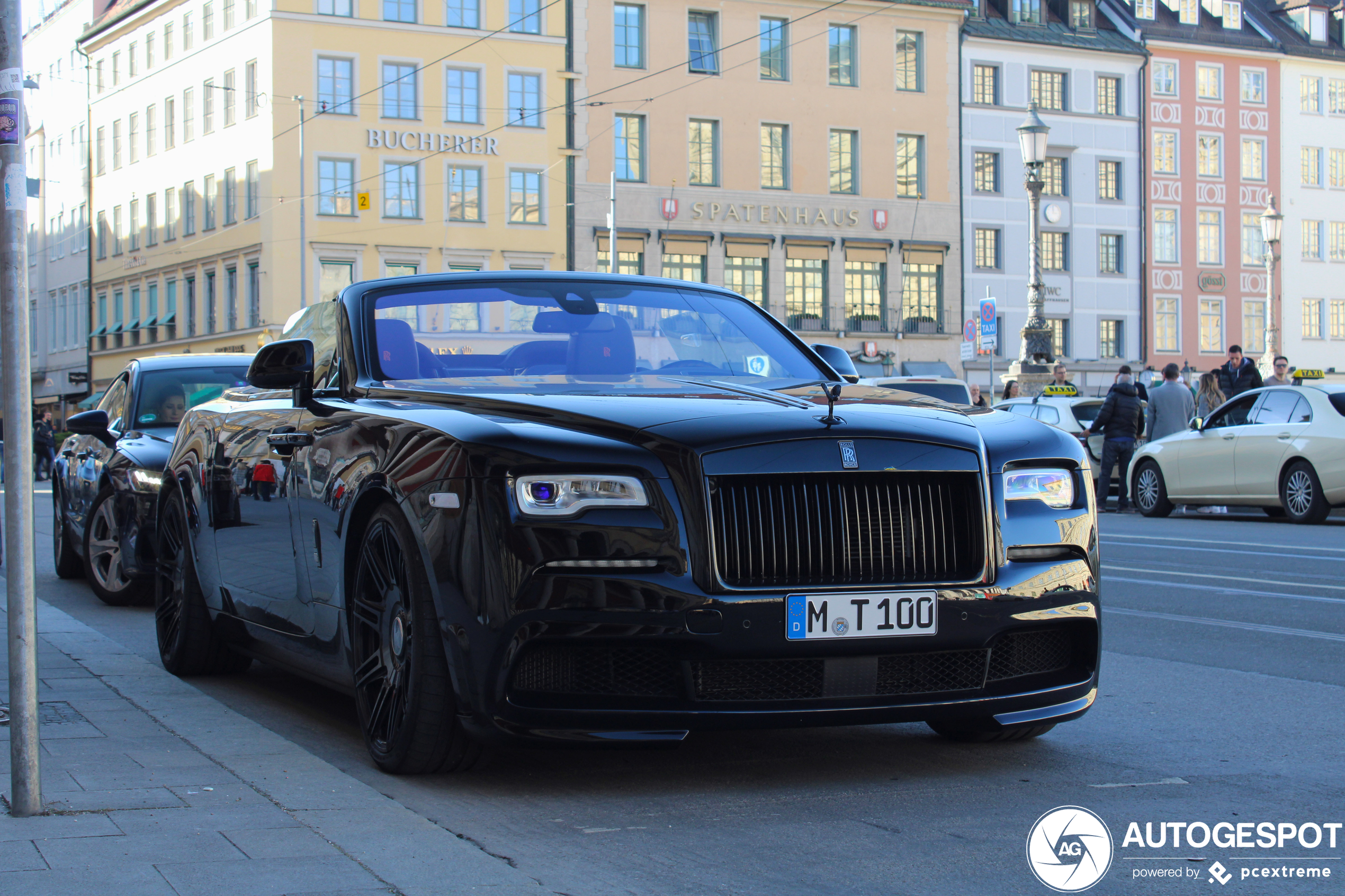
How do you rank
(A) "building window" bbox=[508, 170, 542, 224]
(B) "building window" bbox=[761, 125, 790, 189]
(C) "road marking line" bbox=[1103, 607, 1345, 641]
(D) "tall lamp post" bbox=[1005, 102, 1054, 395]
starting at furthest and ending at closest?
(B) "building window" bbox=[761, 125, 790, 189] → (A) "building window" bbox=[508, 170, 542, 224] → (D) "tall lamp post" bbox=[1005, 102, 1054, 395] → (C) "road marking line" bbox=[1103, 607, 1345, 641]

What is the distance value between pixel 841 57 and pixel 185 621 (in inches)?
2155

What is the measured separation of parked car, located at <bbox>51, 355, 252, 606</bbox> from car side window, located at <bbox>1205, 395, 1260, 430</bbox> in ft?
39.7

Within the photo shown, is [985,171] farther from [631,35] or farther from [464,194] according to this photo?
[464,194]

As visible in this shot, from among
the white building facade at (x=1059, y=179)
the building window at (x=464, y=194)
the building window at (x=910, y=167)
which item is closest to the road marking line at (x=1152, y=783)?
the building window at (x=464, y=194)

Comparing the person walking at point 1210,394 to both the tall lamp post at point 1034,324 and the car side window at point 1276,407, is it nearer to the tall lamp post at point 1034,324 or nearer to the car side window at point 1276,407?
the car side window at point 1276,407

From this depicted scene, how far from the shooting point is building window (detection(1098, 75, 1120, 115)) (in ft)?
200

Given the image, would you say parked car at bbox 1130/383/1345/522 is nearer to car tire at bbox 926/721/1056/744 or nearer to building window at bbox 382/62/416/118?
car tire at bbox 926/721/1056/744

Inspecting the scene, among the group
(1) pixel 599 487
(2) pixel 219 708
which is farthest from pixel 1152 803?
(2) pixel 219 708

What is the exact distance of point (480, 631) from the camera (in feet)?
14.4

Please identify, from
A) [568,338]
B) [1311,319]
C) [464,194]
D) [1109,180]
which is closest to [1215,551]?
[568,338]

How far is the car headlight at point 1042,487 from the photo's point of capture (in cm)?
473

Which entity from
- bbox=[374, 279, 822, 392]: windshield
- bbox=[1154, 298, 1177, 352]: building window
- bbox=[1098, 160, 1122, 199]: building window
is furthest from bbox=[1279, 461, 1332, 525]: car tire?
bbox=[1154, 298, 1177, 352]: building window

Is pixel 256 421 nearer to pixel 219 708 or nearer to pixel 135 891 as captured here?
pixel 219 708

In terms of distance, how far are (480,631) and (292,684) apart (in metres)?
2.80
